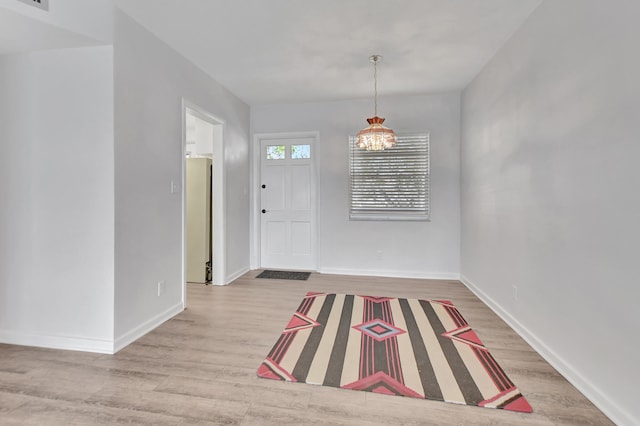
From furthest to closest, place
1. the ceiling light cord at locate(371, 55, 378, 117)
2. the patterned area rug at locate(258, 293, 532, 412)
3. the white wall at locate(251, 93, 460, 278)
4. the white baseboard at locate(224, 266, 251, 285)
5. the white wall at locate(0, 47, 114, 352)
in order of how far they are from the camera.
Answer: the white wall at locate(251, 93, 460, 278), the white baseboard at locate(224, 266, 251, 285), the ceiling light cord at locate(371, 55, 378, 117), the white wall at locate(0, 47, 114, 352), the patterned area rug at locate(258, 293, 532, 412)

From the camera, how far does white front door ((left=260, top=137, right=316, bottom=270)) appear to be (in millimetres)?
4824

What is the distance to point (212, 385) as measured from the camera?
73.9 inches

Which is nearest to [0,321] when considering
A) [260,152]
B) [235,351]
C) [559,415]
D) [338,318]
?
[235,351]

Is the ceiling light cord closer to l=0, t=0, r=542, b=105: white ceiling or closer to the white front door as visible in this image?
l=0, t=0, r=542, b=105: white ceiling

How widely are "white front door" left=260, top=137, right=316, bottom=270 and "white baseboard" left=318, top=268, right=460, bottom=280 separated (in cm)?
41

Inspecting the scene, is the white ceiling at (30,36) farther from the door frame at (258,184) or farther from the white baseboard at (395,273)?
the white baseboard at (395,273)

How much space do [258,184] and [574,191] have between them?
3980mm

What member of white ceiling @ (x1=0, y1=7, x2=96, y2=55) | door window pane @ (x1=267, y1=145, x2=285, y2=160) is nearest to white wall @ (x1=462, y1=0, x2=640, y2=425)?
door window pane @ (x1=267, y1=145, x2=285, y2=160)

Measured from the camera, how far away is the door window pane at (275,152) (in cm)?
490

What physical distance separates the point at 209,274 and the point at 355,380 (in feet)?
9.29

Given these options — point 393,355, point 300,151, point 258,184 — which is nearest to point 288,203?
point 258,184

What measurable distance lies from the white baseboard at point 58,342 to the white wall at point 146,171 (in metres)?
0.11

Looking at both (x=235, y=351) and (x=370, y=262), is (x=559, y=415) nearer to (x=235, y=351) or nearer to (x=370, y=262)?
(x=235, y=351)

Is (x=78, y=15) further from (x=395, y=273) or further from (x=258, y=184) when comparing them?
(x=395, y=273)
